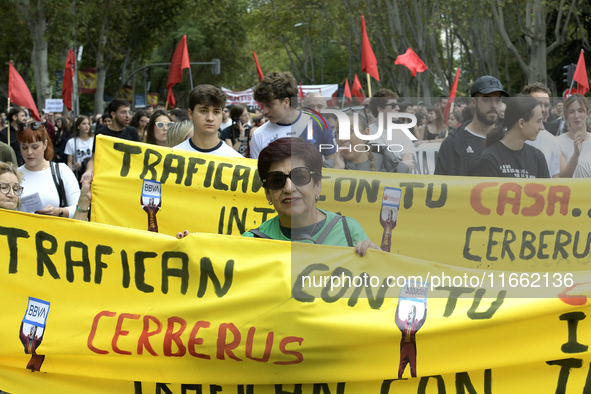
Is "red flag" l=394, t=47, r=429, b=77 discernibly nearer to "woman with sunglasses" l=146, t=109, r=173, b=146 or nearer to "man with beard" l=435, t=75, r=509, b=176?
"woman with sunglasses" l=146, t=109, r=173, b=146

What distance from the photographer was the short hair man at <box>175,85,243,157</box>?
545cm

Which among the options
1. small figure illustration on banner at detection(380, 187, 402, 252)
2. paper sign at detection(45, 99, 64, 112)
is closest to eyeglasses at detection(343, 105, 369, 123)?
small figure illustration on banner at detection(380, 187, 402, 252)

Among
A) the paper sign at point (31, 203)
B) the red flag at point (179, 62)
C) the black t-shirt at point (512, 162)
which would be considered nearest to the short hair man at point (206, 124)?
the paper sign at point (31, 203)

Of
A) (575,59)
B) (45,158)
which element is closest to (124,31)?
(575,59)

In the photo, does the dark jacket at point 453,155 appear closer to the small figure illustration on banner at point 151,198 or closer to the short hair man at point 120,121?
the small figure illustration on banner at point 151,198

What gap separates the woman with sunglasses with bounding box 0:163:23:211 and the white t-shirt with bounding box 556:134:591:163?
360 cm

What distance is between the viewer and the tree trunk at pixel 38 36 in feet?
88.9

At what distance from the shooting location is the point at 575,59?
27.3 metres

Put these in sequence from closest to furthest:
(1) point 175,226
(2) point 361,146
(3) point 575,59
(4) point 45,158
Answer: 1. (2) point 361,146
2. (1) point 175,226
3. (4) point 45,158
4. (3) point 575,59

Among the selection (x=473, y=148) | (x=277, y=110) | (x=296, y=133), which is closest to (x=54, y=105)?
(x=277, y=110)

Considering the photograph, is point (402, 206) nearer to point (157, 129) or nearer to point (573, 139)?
point (573, 139)

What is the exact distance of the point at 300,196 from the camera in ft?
10.4

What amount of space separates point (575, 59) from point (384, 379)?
27.1 metres

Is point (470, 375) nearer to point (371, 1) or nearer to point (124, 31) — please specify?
point (371, 1)
